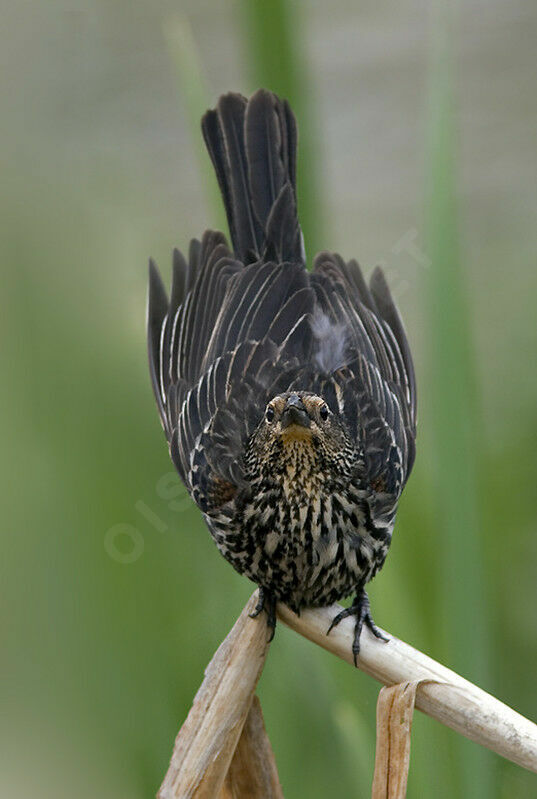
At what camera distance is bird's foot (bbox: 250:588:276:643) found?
63.0 inches

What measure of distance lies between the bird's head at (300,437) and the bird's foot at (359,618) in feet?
0.65

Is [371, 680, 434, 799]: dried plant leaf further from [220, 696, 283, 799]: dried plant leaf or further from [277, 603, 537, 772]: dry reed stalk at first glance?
[220, 696, 283, 799]: dried plant leaf

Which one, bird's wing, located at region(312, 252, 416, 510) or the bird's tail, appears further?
the bird's tail

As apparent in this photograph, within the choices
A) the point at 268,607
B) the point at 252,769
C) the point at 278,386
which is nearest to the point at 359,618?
the point at 268,607

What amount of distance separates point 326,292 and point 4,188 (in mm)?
629

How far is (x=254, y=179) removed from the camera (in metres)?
2.16

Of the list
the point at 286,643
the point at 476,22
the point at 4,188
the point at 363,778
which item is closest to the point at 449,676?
the point at 363,778

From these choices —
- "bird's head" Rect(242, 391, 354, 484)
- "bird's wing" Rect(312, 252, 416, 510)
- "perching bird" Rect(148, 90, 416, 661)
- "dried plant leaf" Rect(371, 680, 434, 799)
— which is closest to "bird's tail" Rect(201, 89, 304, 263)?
"perching bird" Rect(148, 90, 416, 661)

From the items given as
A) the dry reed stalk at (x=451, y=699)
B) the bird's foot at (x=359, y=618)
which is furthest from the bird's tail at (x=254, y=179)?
the dry reed stalk at (x=451, y=699)

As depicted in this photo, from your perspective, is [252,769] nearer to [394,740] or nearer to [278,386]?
[394,740]

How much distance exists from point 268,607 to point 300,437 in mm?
256

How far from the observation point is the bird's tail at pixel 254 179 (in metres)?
2.08

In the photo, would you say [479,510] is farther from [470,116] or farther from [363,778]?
[470,116]

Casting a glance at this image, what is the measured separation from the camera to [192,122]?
5.86 feet
